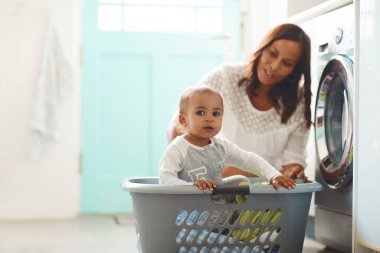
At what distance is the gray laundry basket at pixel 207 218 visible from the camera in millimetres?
1752

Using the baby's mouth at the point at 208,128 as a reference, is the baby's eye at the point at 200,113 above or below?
above

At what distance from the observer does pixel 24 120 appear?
335cm

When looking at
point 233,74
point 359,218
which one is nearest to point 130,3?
point 233,74

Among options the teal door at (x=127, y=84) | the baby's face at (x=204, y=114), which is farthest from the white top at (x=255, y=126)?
the teal door at (x=127, y=84)

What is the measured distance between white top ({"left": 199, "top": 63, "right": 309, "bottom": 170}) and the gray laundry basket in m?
0.56

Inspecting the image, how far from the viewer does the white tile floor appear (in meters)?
2.35

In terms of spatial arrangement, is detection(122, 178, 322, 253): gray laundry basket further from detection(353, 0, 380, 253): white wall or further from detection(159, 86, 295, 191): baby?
detection(353, 0, 380, 253): white wall

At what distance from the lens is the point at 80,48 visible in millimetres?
3506

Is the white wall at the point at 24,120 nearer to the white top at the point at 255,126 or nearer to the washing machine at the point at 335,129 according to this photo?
the white top at the point at 255,126

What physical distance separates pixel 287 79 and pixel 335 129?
28 cm

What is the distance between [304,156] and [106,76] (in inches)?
60.2

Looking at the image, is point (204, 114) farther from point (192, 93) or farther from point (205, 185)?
point (205, 185)

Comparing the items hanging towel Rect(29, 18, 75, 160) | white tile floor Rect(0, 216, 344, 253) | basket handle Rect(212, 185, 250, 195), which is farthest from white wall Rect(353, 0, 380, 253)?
hanging towel Rect(29, 18, 75, 160)

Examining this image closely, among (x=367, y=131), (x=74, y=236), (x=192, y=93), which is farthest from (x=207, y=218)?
(x=74, y=236)
